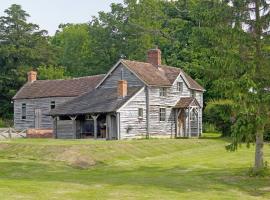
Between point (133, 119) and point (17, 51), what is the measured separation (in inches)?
1782

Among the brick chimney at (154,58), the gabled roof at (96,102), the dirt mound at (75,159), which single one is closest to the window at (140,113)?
the gabled roof at (96,102)

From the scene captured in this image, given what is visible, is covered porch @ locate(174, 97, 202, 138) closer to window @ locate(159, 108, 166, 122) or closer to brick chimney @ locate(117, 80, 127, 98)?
window @ locate(159, 108, 166, 122)

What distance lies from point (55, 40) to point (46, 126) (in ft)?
219

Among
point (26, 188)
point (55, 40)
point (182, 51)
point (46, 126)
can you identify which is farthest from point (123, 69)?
point (55, 40)

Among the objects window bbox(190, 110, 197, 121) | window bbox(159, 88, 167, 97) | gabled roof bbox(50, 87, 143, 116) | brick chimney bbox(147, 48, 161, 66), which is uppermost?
brick chimney bbox(147, 48, 161, 66)

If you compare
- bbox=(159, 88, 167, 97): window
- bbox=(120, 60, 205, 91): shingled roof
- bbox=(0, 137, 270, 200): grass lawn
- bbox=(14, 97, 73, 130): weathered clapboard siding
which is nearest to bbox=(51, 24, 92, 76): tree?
bbox=(14, 97, 73, 130): weathered clapboard siding

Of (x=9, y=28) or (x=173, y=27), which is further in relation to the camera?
(x=9, y=28)

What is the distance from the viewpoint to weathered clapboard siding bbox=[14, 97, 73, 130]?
6348cm

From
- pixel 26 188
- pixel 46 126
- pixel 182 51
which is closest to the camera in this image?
pixel 26 188

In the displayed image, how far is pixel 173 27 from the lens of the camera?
292 ft

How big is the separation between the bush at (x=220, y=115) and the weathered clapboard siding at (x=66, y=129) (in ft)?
44.2

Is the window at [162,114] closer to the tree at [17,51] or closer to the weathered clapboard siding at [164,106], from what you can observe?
the weathered clapboard siding at [164,106]

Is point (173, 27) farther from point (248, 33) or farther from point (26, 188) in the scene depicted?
point (26, 188)

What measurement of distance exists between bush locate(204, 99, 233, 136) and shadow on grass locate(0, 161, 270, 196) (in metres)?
3.29
